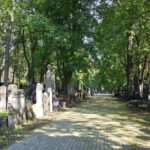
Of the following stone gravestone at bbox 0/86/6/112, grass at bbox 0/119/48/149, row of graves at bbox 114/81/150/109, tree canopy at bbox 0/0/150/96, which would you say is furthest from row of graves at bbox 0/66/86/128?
row of graves at bbox 114/81/150/109

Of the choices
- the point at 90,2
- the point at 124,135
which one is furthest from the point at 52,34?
the point at 124,135

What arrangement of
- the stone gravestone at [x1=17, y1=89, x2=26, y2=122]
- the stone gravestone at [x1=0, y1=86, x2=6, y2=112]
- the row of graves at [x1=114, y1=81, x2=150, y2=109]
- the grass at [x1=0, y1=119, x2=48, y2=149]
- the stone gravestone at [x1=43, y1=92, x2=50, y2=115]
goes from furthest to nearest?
the row of graves at [x1=114, y1=81, x2=150, y2=109] < the stone gravestone at [x1=43, y1=92, x2=50, y2=115] < the stone gravestone at [x1=0, y1=86, x2=6, y2=112] < the stone gravestone at [x1=17, y1=89, x2=26, y2=122] < the grass at [x1=0, y1=119, x2=48, y2=149]

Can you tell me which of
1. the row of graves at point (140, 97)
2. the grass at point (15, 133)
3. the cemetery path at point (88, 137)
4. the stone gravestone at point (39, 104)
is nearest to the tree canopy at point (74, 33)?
the row of graves at point (140, 97)

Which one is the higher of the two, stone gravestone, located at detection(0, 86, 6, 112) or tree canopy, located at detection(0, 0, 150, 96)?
tree canopy, located at detection(0, 0, 150, 96)

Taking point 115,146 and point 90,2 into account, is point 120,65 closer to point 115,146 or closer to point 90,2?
point 90,2

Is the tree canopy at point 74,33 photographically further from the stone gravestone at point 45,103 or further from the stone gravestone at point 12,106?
the stone gravestone at point 12,106

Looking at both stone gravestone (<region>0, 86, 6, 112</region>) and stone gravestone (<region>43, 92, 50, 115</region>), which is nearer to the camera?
stone gravestone (<region>0, 86, 6, 112</region>)

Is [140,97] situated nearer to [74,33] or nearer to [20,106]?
[74,33]

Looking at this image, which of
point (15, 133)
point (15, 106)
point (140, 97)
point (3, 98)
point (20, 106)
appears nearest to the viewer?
point (15, 133)

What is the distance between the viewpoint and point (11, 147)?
48.6 ft

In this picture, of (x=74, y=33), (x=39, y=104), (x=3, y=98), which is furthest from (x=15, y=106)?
(x=74, y=33)

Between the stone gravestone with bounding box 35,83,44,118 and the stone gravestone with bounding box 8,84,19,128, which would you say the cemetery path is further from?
the stone gravestone with bounding box 35,83,44,118

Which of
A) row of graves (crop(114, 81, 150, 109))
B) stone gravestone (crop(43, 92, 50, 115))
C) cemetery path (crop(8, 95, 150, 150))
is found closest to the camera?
cemetery path (crop(8, 95, 150, 150))

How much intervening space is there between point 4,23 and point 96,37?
1019cm
